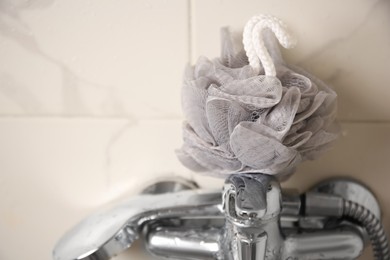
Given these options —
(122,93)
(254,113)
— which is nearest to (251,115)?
(254,113)

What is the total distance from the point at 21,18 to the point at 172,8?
122 millimetres

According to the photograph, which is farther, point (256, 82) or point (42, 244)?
point (42, 244)

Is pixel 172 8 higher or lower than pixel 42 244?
higher

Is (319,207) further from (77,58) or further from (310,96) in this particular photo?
(77,58)

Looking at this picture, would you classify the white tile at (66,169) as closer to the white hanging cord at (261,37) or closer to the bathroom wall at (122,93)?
the bathroom wall at (122,93)

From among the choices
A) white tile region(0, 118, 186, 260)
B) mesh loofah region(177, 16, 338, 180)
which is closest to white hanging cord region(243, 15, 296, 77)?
mesh loofah region(177, 16, 338, 180)

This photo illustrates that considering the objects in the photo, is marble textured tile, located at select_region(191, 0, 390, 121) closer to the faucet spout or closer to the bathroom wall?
the bathroom wall

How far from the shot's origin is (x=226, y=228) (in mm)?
313

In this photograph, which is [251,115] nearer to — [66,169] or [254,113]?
[254,113]

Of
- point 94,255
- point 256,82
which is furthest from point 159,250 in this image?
point 256,82

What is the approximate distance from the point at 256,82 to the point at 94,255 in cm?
17

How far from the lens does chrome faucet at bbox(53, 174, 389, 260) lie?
31cm

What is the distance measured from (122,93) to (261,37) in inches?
5.1

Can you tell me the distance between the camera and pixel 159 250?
34 cm
